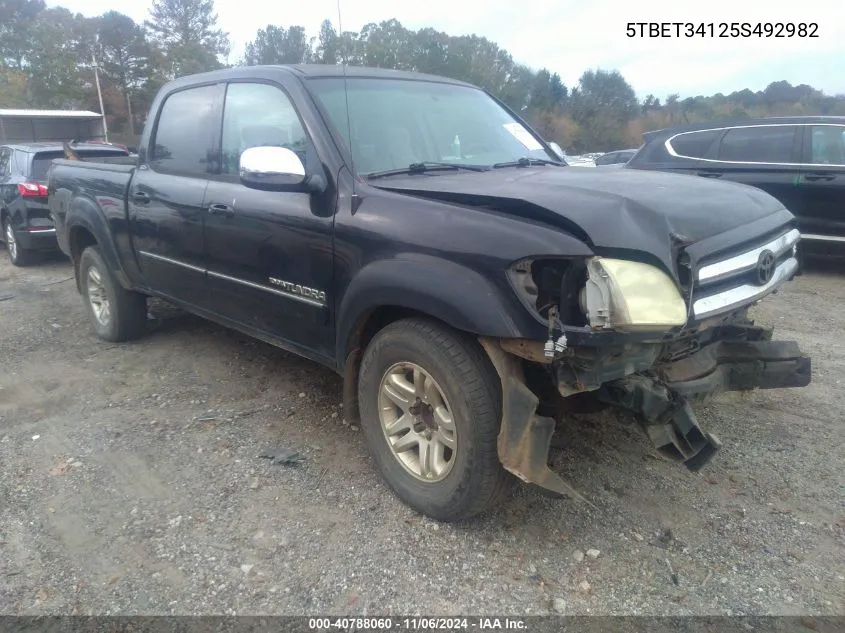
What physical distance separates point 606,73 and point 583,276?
49.9 m

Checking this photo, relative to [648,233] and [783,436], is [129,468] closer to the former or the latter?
[648,233]

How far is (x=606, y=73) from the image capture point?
4719 centimetres

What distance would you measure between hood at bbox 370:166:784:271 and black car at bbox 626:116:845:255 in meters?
4.77

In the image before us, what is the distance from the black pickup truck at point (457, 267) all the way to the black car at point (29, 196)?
5.27m

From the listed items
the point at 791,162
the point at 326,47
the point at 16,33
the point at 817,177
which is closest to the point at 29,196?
the point at 326,47

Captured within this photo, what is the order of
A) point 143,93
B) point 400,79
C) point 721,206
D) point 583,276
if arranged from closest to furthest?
point 583,276
point 721,206
point 400,79
point 143,93

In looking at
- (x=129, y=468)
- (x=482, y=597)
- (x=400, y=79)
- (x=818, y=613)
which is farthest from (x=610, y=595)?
(x=400, y=79)

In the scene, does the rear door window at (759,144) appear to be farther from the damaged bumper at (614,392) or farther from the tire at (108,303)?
the tire at (108,303)

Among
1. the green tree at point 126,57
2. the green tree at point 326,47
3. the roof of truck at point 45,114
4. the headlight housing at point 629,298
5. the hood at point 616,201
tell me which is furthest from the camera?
the green tree at point 126,57

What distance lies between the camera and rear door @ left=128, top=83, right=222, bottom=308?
3.88 metres

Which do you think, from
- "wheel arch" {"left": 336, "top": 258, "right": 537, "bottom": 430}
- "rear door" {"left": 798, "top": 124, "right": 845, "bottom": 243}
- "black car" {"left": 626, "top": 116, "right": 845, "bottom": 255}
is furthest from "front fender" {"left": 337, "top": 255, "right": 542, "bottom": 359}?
"rear door" {"left": 798, "top": 124, "right": 845, "bottom": 243}

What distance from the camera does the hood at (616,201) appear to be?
2260 millimetres

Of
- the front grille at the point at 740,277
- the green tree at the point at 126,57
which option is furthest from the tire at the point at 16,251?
the green tree at the point at 126,57

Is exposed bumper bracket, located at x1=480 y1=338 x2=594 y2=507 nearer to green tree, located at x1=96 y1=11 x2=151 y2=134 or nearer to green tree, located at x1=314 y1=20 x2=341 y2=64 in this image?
green tree, located at x1=314 y1=20 x2=341 y2=64
